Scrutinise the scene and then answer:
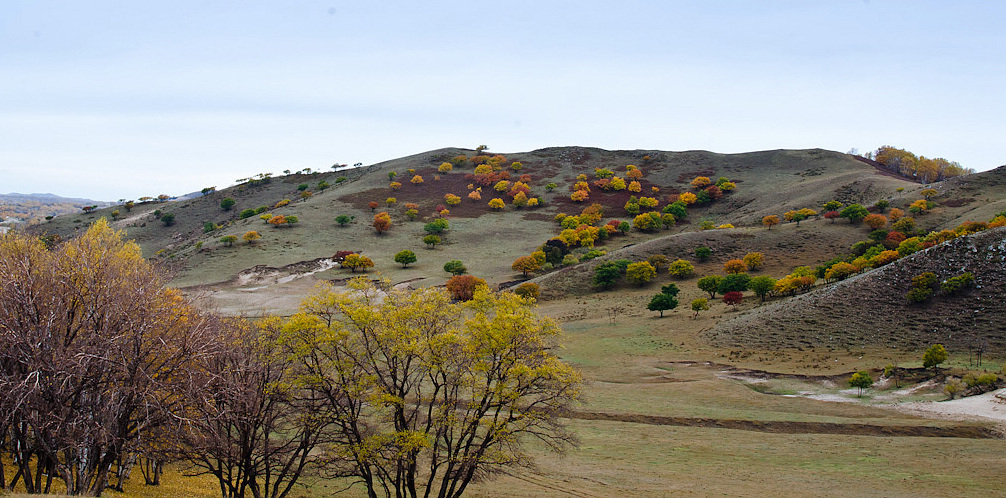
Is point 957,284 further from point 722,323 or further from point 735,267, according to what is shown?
point 735,267

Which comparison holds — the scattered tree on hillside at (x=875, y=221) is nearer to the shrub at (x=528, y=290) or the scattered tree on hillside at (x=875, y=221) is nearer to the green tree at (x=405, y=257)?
the shrub at (x=528, y=290)

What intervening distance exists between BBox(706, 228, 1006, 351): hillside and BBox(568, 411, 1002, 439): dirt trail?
14996 millimetres

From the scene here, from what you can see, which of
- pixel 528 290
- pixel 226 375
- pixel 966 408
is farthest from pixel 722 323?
pixel 226 375

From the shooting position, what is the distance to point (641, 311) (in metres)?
57.4

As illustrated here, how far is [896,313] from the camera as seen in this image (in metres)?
42.3

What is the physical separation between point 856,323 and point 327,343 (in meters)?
38.0

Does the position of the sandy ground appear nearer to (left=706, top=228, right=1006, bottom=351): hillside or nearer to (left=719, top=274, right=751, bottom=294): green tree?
(left=706, top=228, right=1006, bottom=351): hillside

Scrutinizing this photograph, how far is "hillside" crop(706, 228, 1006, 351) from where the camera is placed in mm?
39163

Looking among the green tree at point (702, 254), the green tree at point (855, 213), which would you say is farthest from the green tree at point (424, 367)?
the green tree at point (855, 213)

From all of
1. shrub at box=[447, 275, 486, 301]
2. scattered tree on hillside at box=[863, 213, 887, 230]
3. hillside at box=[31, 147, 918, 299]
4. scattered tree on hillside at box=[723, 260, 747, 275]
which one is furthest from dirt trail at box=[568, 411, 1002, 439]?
scattered tree on hillside at box=[863, 213, 887, 230]

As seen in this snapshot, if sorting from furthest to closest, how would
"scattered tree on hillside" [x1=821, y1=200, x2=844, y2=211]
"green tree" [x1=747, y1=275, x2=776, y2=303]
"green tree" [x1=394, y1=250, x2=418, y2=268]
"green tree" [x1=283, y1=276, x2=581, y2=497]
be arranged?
"scattered tree on hillside" [x1=821, y1=200, x2=844, y2=211] → "green tree" [x1=394, y1=250, x2=418, y2=268] → "green tree" [x1=747, y1=275, x2=776, y2=303] → "green tree" [x1=283, y1=276, x2=581, y2=497]

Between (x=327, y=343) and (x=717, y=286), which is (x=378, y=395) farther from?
(x=717, y=286)

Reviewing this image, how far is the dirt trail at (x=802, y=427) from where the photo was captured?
24766 mm

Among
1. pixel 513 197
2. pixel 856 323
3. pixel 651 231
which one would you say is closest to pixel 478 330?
pixel 856 323
